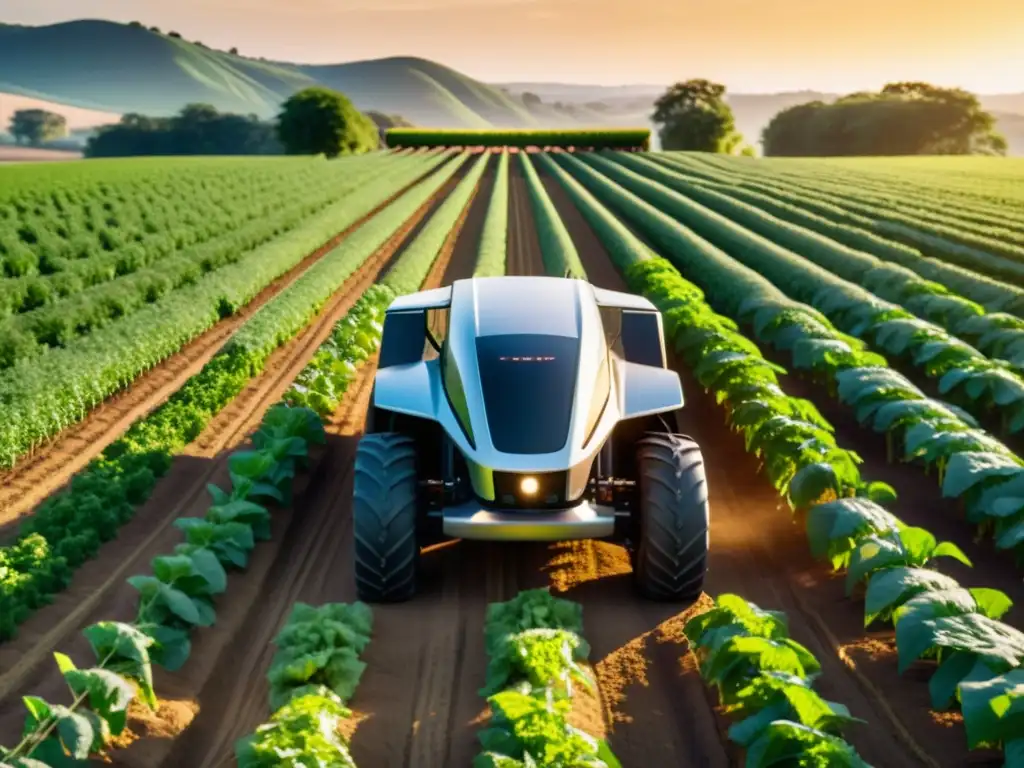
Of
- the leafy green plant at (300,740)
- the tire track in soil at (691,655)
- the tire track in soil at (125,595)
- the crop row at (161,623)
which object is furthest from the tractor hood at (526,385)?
the tire track in soil at (125,595)

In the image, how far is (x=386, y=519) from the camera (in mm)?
6363

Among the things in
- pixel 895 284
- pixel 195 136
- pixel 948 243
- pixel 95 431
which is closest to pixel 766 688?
pixel 95 431

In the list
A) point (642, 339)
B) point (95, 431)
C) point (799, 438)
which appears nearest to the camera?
point (642, 339)

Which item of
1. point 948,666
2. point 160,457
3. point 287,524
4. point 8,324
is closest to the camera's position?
point 948,666

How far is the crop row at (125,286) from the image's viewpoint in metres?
13.7

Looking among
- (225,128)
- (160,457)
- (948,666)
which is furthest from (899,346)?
(225,128)

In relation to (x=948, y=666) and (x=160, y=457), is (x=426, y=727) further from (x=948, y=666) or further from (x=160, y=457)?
(x=160, y=457)

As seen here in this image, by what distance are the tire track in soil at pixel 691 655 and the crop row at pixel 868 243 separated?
8635mm

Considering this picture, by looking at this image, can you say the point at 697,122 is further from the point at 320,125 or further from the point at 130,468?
the point at 130,468

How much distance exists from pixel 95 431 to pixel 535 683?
6894 mm

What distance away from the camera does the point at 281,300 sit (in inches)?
617

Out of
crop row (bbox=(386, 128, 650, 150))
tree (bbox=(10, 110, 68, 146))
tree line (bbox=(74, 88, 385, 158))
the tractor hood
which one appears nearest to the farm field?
the tractor hood

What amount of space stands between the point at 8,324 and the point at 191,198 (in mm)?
19490

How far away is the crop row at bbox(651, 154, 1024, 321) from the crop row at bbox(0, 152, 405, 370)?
12017 mm
